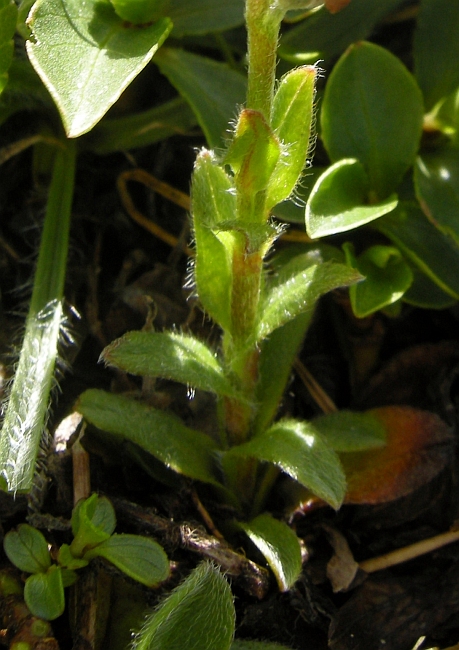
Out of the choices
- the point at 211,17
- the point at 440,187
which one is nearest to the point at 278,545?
the point at 440,187

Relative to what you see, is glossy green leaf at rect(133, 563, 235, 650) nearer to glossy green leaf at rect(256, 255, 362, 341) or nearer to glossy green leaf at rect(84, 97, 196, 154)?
glossy green leaf at rect(256, 255, 362, 341)

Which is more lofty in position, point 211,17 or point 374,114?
point 211,17

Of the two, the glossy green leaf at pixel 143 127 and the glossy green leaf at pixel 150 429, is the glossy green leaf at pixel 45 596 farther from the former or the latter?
the glossy green leaf at pixel 143 127

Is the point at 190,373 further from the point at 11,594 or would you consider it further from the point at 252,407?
the point at 11,594

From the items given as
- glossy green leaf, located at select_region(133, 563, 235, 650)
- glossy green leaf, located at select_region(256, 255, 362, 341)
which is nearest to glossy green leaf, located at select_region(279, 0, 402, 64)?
glossy green leaf, located at select_region(256, 255, 362, 341)

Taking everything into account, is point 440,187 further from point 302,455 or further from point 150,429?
point 150,429

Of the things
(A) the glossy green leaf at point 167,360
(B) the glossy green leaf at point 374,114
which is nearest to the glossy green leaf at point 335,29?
(B) the glossy green leaf at point 374,114

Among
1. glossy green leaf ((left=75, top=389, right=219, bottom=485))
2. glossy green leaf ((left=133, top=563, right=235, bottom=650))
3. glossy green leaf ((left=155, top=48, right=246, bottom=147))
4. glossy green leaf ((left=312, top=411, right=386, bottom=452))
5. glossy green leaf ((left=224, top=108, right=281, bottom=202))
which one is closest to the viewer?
glossy green leaf ((left=224, top=108, right=281, bottom=202))
